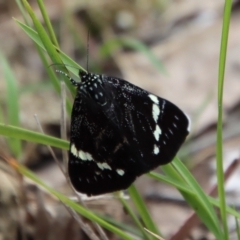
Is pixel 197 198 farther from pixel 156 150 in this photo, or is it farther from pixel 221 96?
pixel 221 96

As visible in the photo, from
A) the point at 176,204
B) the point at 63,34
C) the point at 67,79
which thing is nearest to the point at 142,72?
the point at 63,34

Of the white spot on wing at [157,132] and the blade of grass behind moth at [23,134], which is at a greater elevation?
the blade of grass behind moth at [23,134]

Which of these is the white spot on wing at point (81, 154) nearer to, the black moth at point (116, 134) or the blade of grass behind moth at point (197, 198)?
the black moth at point (116, 134)

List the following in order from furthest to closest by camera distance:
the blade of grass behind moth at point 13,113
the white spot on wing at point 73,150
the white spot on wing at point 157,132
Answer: the blade of grass behind moth at point 13,113 < the white spot on wing at point 157,132 < the white spot on wing at point 73,150

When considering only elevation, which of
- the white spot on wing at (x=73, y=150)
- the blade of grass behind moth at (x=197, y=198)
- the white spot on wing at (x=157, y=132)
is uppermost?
the white spot on wing at (x=73, y=150)

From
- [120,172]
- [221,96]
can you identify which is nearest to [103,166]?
[120,172]

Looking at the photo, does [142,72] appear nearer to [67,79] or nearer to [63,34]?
[63,34]

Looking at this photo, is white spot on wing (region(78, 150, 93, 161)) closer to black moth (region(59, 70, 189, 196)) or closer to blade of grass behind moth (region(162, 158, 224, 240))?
black moth (region(59, 70, 189, 196))

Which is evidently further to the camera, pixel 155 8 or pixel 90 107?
pixel 155 8

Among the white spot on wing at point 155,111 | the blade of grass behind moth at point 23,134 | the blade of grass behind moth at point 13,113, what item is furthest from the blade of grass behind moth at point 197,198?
the blade of grass behind moth at point 13,113
